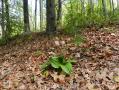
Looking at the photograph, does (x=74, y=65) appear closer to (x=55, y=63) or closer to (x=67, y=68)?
(x=67, y=68)

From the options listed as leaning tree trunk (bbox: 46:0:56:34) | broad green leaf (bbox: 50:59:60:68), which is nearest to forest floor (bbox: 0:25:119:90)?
broad green leaf (bbox: 50:59:60:68)

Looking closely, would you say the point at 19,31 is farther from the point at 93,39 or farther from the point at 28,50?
the point at 93,39

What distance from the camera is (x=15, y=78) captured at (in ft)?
19.4

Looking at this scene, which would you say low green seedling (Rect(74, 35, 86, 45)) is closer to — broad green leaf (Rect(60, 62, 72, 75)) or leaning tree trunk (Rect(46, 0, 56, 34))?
leaning tree trunk (Rect(46, 0, 56, 34))

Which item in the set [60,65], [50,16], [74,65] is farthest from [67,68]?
[50,16]

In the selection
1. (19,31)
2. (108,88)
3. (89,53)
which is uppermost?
(19,31)

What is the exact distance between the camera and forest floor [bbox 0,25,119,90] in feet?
17.9

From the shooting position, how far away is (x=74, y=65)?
246 inches

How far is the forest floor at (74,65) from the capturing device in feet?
17.9

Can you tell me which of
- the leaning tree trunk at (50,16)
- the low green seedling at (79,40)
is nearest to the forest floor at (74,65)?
the low green seedling at (79,40)

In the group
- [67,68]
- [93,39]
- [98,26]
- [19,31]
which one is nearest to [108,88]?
[67,68]

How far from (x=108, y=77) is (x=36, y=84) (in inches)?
63.1

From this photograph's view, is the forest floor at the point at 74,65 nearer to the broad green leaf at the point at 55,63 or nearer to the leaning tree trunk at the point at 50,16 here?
the broad green leaf at the point at 55,63

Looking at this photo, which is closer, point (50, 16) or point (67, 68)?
point (67, 68)
